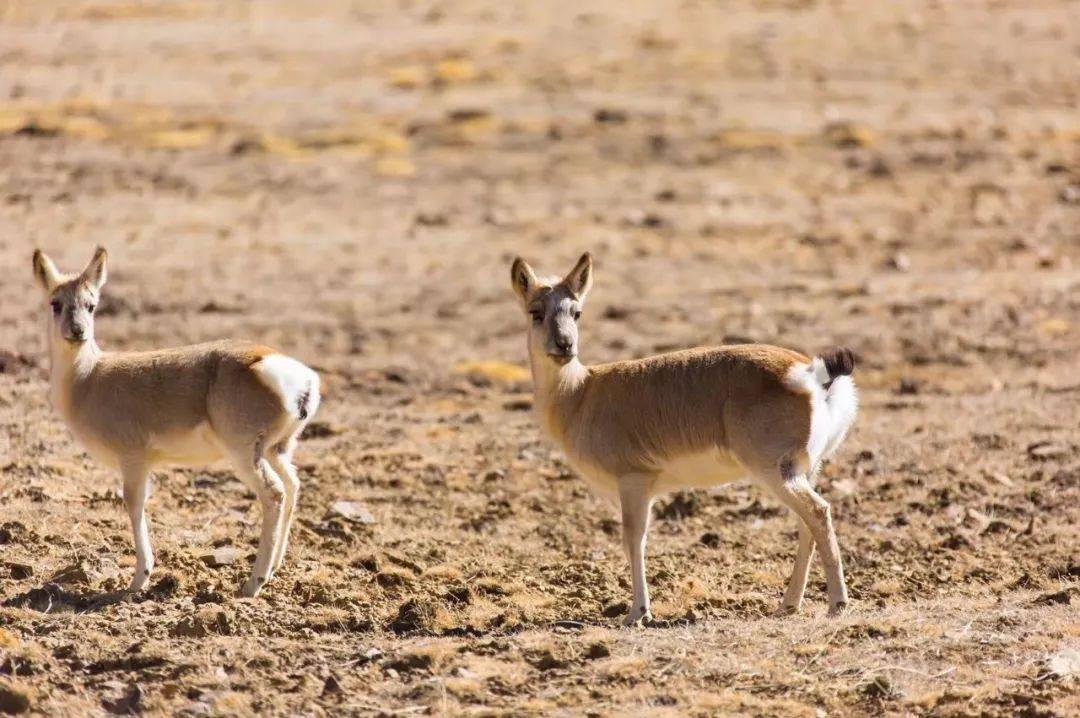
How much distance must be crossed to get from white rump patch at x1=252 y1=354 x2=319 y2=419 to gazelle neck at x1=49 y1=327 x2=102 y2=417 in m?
1.22

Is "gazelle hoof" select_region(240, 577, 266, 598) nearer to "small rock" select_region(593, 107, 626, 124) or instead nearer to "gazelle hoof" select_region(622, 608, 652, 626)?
"gazelle hoof" select_region(622, 608, 652, 626)

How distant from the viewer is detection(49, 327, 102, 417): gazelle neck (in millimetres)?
9711

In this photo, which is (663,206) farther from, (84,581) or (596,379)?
(84,581)

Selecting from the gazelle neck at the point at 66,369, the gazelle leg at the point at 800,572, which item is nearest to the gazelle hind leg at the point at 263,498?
the gazelle neck at the point at 66,369

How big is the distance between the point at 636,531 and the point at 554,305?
1397mm

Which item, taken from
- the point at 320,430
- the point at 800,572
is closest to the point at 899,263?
the point at 320,430

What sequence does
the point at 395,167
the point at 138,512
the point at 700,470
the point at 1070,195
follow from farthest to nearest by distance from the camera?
the point at 395,167 < the point at 1070,195 < the point at 138,512 < the point at 700,470

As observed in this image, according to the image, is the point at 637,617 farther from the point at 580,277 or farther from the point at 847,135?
the point at 847,135

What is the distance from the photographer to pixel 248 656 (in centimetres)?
820

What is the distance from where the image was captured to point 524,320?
1662 centimetres

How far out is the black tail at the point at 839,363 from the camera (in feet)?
29.1

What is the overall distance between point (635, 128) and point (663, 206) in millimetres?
2777

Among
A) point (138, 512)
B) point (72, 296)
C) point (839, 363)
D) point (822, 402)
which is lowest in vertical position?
point (138, 512)

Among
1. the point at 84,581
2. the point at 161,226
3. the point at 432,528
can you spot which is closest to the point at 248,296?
the point at 161,226
